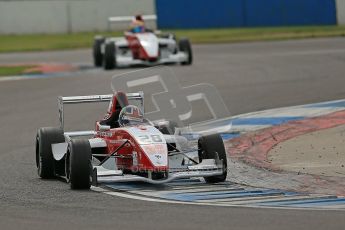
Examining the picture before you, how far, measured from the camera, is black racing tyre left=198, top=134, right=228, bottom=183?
12.8m

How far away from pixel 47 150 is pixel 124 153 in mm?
1359

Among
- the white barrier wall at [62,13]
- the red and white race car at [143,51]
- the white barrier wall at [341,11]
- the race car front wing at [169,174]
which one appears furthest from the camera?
the white barrier wall at [62,13]

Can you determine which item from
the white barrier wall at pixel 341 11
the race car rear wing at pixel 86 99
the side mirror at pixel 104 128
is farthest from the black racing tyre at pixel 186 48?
the white barrier wall at pixel 341 11

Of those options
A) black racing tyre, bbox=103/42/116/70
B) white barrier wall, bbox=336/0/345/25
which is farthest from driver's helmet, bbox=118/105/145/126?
white barrier wall, bbox=336/0/345/25

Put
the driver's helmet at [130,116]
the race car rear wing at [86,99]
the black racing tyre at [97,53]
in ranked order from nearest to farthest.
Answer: the driver's helmet at [130,116]
the race car rear wing at [86,99]
the black racing tyre at [97,53]

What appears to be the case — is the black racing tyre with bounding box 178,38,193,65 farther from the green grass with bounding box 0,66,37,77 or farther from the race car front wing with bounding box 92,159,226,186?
the race car front wing with bounding box 92,159,226,186

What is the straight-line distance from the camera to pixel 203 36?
46.0 meters

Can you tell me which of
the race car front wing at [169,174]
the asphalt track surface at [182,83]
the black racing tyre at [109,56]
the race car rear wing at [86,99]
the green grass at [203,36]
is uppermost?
the race car rear wing at [86,99]

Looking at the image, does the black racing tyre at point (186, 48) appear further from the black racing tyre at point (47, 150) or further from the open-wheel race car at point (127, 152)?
the black racing tyre at point (47, 150)

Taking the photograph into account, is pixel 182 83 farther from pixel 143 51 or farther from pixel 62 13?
pixel 62 13

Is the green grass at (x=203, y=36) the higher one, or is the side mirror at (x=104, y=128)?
the side mirror at (x=104, y=128)

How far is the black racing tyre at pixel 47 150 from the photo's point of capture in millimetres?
13805

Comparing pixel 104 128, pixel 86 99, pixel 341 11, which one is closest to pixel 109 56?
pixel 86 99

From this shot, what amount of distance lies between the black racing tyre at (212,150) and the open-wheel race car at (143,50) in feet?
55.6
